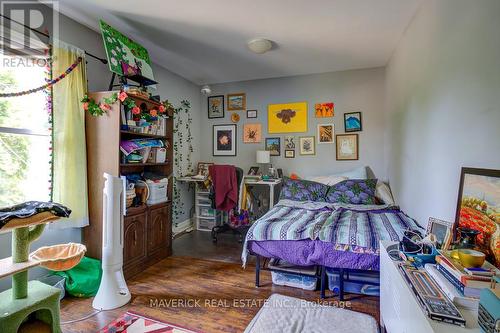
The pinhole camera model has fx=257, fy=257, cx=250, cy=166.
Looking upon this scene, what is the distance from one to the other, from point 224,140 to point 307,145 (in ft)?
4.87

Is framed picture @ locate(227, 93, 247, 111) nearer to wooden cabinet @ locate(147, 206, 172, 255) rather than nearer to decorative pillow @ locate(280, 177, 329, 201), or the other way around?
decorative pillow @ locate(280, 177, 329, 201)

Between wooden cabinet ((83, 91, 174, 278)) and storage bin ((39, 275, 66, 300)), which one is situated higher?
wooden cabinet ((83, 91, 174, 278))

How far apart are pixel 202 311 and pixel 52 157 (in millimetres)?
1855

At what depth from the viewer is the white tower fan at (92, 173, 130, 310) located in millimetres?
2127

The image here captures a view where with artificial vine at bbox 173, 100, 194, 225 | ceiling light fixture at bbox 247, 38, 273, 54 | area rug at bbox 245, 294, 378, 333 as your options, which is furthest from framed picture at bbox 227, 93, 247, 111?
area rug at bbox 245, 294, 378, 333

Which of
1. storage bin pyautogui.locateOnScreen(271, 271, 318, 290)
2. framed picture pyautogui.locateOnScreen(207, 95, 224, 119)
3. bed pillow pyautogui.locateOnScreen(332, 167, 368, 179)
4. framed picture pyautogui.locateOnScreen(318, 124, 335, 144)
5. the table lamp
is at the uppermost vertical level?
framed picture pyautogui.locateOnScreen(207, 95, 224, 119)

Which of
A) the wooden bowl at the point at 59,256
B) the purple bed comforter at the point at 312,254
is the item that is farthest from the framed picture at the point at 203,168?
the wooden bowl at the point at 59,256

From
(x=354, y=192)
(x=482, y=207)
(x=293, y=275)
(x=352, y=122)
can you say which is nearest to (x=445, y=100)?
(x=482, y=207)

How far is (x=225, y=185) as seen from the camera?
12.3 feet

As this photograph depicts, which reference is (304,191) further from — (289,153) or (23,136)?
(23,136)

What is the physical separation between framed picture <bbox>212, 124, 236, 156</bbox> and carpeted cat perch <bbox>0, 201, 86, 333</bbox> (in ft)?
10.1

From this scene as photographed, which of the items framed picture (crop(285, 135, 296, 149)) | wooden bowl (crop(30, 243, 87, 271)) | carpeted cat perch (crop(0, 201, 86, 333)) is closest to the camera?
carpeted cat perch (crop(0, 201, 86, 333))

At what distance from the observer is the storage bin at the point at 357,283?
2289mm

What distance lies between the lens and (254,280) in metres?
2.62
